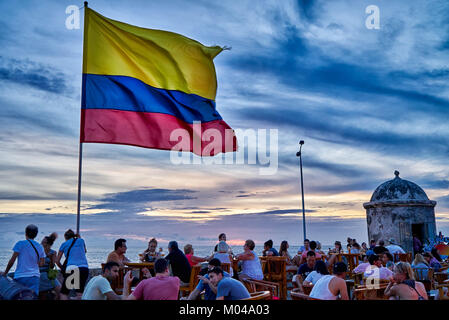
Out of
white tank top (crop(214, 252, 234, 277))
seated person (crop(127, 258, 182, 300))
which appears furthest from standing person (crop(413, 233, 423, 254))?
seated person (crop(127, 258, 182, 300))

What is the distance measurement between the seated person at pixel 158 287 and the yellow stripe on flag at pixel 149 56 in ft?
12.6

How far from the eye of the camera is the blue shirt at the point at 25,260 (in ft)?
21.3

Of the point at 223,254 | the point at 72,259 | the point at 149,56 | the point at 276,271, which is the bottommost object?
the point at 276,271

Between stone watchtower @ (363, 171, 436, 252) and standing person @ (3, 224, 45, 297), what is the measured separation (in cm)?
1557

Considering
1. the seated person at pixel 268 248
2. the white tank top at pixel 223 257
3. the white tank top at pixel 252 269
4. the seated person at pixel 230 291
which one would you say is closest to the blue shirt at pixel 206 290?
the seated person at pixel 230 291

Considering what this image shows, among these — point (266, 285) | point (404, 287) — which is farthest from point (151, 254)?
point (404, 287)

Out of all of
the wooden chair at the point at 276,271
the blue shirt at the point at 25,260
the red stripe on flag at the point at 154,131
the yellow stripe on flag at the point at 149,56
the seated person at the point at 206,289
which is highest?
the yellow stripe on flag at the point at 149,56

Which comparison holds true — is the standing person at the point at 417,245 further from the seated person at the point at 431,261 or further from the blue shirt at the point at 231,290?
the blue shirt at the point at 231,290

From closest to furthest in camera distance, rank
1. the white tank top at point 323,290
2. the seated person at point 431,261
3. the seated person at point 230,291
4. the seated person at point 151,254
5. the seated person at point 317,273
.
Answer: the seated person at point 230,291
the white tank top at point 323,290
the seated person at point 317,273
the seated person at point 151,254
the seated person at point 431,261

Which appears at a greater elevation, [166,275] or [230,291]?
[166,275]

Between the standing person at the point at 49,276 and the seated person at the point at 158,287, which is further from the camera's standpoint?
the standing person at the point at 49,276

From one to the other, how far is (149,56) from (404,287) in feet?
19.5

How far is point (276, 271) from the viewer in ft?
33.8

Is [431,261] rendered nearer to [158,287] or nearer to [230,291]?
[230,291]
